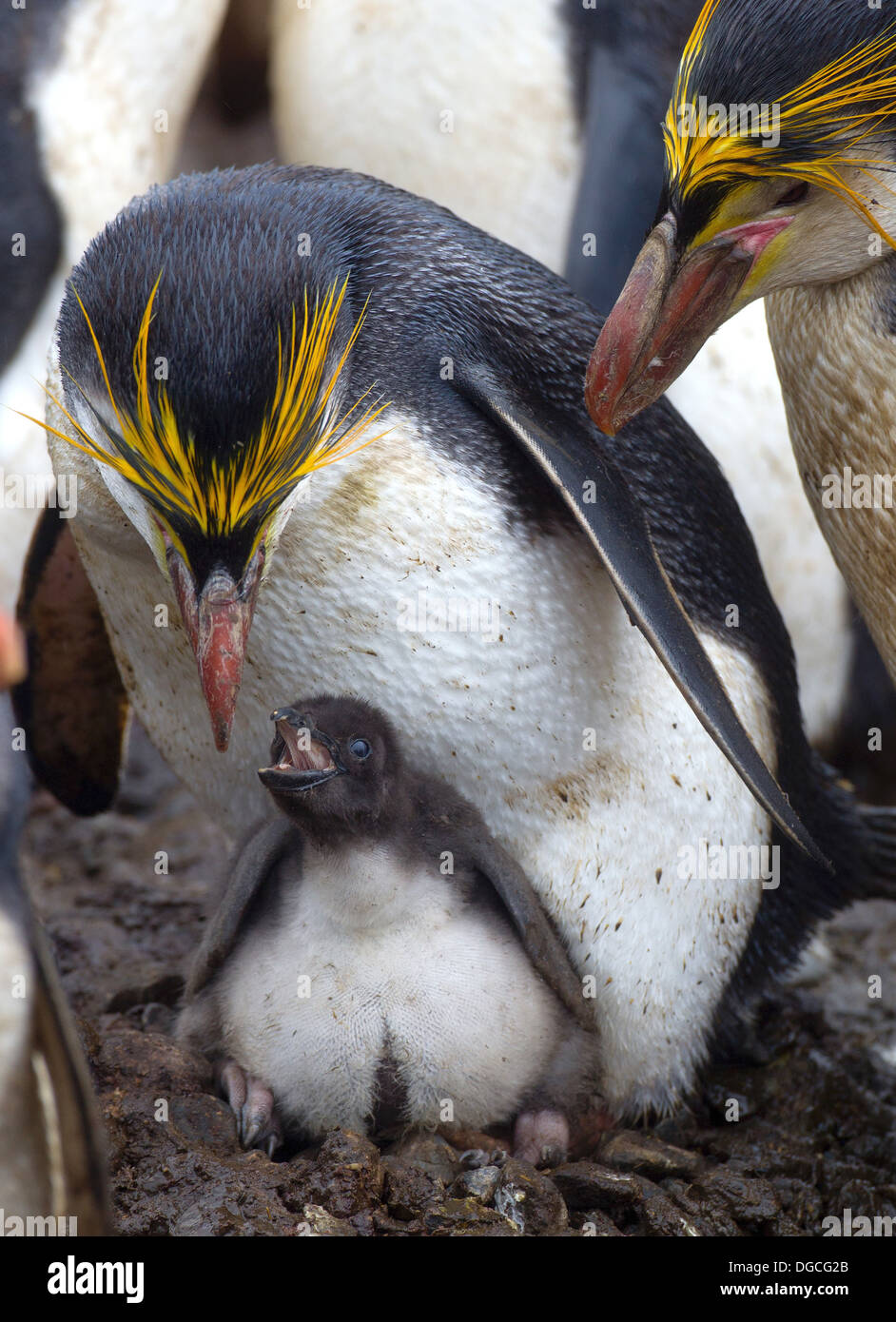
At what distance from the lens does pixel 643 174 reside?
2646 millimetres

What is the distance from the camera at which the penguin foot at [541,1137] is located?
194 centimetres

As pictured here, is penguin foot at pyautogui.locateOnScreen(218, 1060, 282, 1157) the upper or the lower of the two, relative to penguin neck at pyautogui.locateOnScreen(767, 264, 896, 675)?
lower

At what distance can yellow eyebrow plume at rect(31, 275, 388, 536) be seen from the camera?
156 centimetres

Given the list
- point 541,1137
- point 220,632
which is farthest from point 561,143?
point 541,1137

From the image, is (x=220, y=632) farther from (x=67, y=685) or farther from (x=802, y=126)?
(x=67, y=685)

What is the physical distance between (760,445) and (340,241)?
1.16m

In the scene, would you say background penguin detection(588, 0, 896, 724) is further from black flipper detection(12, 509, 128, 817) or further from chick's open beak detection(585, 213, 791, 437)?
black flipper detection(12, 509, 128, 817)

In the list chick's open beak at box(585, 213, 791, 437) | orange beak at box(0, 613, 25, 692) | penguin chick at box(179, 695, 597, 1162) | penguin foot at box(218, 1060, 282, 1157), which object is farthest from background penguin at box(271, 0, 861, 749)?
orange beak at box(0, 613, 25, 692)

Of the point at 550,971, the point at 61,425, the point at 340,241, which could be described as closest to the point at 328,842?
the point at 550,971

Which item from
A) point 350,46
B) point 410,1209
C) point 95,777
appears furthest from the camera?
point 350,46

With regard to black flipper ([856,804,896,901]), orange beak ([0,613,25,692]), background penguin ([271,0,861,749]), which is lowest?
black flipper ([856,804,896,901])
